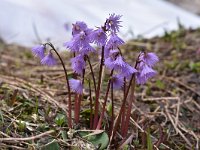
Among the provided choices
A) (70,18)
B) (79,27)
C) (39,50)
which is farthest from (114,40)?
(70,18)

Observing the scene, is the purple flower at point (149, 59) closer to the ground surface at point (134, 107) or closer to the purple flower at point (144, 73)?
the purple flower at point (144, 73)

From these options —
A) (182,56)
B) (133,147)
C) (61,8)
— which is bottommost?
(133,147)

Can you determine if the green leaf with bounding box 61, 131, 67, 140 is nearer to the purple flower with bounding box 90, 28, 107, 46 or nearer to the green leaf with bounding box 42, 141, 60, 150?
the green leaf with bounding box 42, 141, 60, 150

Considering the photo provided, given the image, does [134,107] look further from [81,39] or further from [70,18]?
[70,18]

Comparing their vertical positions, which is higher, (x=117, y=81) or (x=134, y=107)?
(x=117, y=81)

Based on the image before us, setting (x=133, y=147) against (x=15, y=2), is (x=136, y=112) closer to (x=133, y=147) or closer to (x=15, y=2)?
(x=133, y=147)

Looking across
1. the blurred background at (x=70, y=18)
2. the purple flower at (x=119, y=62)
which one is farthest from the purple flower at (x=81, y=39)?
the blurred background at (x=70, y=18)

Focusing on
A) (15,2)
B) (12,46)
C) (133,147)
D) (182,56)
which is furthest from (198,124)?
(15,2)
